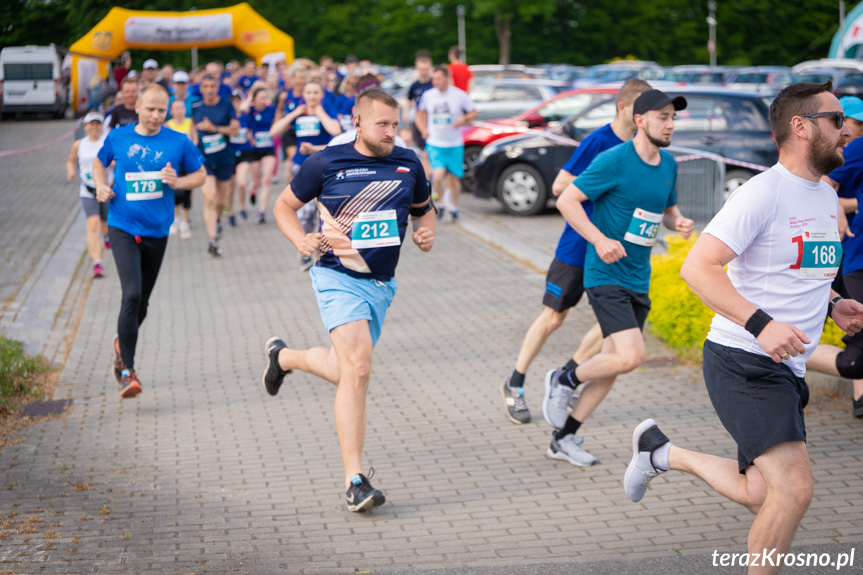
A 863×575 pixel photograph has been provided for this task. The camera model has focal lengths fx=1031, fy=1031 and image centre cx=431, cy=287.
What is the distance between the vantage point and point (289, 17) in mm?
72500

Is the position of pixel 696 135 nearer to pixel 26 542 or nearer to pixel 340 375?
pixel 340 375

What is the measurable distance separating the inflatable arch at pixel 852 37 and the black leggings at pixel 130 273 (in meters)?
33.0

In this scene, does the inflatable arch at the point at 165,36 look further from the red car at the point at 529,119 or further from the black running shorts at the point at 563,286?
the red car at the point at 529,119

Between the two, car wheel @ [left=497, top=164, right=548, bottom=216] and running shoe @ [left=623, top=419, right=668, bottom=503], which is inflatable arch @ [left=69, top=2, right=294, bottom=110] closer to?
car wheel @ [left=497, top=164, right=548, bottom=216]

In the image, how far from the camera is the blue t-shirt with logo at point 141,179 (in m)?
7.16

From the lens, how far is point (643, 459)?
14.3 ft

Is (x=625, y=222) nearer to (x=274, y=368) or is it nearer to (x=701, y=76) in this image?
(x=274, y=368)

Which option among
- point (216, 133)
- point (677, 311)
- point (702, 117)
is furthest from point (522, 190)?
point (677, 311)

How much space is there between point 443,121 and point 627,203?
30.6 feet

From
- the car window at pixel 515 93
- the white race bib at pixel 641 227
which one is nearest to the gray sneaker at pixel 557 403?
the white race bib at pixel 641 227

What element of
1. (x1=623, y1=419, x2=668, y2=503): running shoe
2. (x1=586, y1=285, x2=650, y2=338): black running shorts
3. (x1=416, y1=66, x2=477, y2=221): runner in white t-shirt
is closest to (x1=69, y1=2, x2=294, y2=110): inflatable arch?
(x1=416, y1=66, x2=477, y2=221): runner in white t-shirt

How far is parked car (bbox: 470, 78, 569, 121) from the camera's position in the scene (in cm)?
2198

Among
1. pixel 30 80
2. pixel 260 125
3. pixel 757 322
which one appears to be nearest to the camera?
pixel 757 322

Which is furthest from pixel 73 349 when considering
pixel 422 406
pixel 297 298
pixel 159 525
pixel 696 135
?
pixel 696 135
